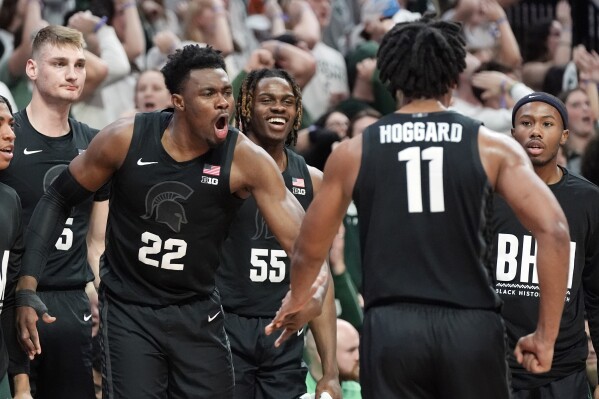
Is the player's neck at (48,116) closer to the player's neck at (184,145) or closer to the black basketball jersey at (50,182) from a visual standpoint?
the black basketball jersey at (50,182)

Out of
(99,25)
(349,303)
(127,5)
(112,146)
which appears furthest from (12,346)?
(127,5)

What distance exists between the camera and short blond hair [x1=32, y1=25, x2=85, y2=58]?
7004 mm

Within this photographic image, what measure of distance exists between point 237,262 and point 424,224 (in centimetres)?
212

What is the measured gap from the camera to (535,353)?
466 centimetres

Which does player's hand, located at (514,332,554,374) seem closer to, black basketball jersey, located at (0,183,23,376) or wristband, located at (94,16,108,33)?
black basketball jersey, located at (0,183,23,376)

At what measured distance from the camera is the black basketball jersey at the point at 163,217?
226 inches

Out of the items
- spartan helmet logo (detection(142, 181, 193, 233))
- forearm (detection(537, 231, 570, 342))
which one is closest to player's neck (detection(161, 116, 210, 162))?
spartan helmet logo (detection(142, 181, 193, 233))

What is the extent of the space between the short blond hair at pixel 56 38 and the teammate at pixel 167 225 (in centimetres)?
138

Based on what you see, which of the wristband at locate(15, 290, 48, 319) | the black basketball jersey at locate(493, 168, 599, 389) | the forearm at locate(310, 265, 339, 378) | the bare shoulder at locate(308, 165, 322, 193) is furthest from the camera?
the bare shoulder at locate(308, 165, 322, 193)

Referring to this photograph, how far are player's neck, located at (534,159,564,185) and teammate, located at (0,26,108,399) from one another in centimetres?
237

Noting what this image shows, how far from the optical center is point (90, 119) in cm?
920

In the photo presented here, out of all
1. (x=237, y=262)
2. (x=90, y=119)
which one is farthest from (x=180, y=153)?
(x=90, y=119)

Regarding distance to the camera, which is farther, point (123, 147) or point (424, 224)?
point (123, 147)

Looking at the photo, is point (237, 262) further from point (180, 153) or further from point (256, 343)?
point (180, 153)
